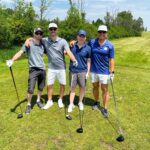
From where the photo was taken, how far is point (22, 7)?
42.8 meters

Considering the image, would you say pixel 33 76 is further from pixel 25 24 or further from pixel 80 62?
pixel 25 24

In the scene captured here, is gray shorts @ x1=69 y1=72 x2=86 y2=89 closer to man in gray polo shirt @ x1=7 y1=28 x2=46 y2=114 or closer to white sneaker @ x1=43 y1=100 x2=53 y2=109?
man in gray polo shirt @ x1=7 y1=28 x2=46 y2=114

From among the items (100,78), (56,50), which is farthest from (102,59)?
(56,50)

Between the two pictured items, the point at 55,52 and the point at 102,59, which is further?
the point at 55,52

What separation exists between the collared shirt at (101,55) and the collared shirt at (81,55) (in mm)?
158

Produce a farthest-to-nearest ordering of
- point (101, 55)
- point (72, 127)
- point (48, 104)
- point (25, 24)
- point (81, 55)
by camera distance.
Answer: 1. point (25, 24)
2. point (48, 104)
3. point (81, 55)
4. point (101, 55)
5. point (72, 127)

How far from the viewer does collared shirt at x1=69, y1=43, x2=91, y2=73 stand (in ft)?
A: 32.8

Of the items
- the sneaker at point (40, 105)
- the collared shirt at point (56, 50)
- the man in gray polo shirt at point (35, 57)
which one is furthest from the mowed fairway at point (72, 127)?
the collared shirt at point (56, 50)

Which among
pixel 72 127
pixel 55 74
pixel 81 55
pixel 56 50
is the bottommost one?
pixel 72 127

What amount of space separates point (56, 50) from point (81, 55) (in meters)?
0.76

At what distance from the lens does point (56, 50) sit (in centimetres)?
1009

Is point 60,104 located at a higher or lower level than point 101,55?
lower

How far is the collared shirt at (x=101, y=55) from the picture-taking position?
9.82 meters

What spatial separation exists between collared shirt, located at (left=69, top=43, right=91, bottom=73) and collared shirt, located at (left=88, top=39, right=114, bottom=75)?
0.16m
